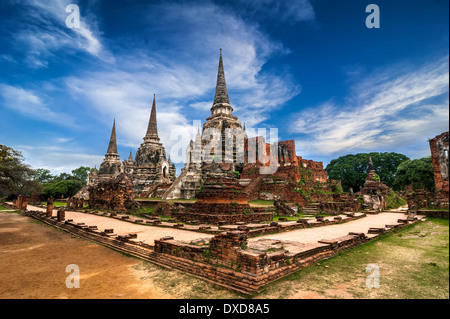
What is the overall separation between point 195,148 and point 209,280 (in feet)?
91.7

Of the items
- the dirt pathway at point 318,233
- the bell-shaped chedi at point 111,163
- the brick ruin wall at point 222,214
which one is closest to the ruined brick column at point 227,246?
the dirt pathway at point 318,233

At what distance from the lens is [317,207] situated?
59.8ft

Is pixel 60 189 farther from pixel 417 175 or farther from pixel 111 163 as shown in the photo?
pixel 417 175

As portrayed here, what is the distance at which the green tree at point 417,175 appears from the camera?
33.3 metres

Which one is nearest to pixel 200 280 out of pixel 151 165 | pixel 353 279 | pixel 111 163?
pixel 353 279

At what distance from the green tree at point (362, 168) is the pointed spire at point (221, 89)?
2871 centimetres

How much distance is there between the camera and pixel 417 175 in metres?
34.1

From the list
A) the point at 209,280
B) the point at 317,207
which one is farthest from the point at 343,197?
the point at 209,280

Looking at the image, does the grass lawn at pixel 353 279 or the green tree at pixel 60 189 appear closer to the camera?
the grass lawn at pixel 353 279

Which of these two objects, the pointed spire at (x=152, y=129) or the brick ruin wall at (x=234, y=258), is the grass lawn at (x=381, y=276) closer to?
the brick ruin wall at (x=234, y=258)

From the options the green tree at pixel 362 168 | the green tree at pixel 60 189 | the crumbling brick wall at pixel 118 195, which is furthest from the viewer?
the green tree at pixel 362 168

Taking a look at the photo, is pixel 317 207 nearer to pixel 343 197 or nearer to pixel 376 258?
pixel 343 197

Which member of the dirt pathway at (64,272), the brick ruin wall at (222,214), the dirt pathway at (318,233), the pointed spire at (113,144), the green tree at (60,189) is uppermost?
the pointed spire at (113,144)

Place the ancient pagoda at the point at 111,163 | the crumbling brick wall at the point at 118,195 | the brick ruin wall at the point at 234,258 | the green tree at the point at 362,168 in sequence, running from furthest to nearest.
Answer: the ancient pagoda at the point at 111,163, the green tree at the point at 362,168, the crumbling brick wall at the point at 118,195, the brick ruin wall at the point at 234,258
